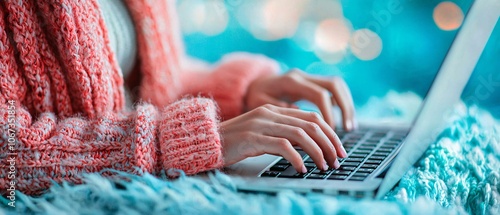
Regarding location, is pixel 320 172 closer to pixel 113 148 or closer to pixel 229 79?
pixel 113 148

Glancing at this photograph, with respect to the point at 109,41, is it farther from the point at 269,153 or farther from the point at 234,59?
the point at 234,59

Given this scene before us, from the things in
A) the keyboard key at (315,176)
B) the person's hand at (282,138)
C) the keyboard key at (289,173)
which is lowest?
the keyboard key at (315,176)

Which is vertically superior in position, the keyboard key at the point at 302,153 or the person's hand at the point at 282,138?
the person's hand at the point at 282,138

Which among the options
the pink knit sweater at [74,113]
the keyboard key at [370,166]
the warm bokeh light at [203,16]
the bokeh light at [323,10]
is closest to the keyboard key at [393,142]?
the keyboard key at [370,166]

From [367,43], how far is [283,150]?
30.6 inches

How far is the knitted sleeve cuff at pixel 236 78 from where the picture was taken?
919 mm

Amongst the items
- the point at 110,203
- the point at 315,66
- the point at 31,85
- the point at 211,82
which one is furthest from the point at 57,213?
the point at 315,66

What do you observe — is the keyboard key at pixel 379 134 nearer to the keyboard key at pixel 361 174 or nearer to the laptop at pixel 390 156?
the laptop at pixel 390 156

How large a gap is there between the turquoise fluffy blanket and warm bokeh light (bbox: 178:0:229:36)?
81 centimetres

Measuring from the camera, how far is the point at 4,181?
0.58 m

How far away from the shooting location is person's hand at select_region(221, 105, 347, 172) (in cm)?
58

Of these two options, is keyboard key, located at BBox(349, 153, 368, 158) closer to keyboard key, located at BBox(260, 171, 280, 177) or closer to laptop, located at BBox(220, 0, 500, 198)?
laptop, located at BBox(220, 0, 500, 198)

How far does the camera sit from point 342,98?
0.85 m

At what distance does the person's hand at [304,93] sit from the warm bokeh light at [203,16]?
483mm
